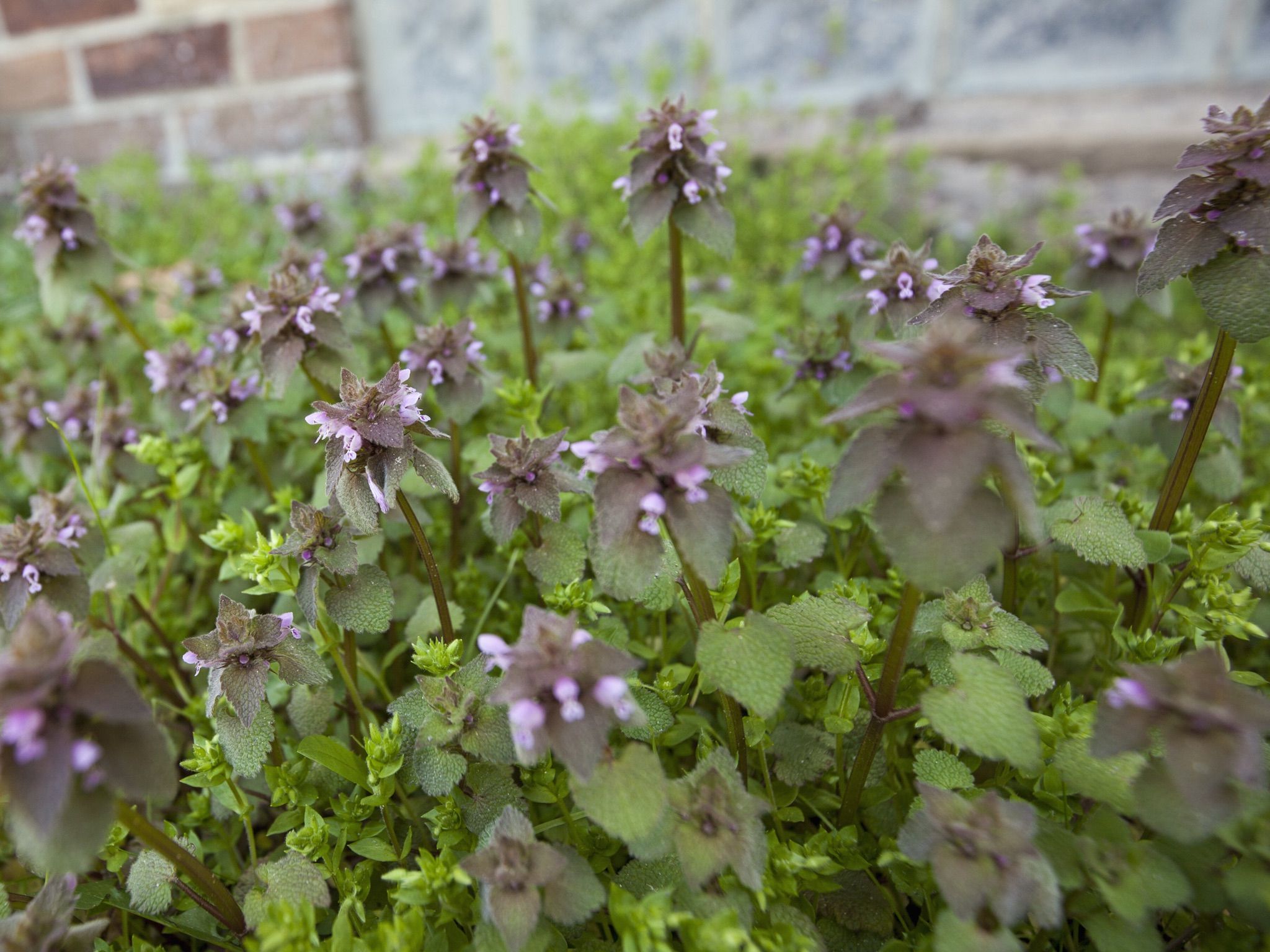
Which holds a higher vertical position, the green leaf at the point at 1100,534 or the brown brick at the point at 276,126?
the brown brick at the point at 276,126

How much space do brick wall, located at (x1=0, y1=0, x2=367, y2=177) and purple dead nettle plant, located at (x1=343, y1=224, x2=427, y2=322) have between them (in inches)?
103

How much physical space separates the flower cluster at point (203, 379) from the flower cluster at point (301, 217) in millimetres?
747

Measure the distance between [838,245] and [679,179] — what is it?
51 cm

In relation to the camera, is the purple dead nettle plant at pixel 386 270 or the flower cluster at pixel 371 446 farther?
the purple dead nettle plant at pixel 386 270

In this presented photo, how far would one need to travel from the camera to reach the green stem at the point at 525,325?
1901 mm

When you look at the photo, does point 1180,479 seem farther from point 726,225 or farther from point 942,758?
point 726,225

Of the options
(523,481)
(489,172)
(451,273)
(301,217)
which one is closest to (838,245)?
(489,172)

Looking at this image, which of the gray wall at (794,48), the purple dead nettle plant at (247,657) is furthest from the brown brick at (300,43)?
the purple dead nettle plant at (247,657)

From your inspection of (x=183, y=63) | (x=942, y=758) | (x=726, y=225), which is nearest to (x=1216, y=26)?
(x=726, y=225)

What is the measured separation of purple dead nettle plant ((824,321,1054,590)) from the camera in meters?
0.75

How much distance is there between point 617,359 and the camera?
1.73m

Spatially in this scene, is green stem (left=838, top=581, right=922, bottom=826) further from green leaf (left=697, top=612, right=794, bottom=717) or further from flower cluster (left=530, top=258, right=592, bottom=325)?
flower cluster (left=530, top=258, right=592, bottom=325)

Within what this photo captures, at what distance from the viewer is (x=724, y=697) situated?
44.2 inches

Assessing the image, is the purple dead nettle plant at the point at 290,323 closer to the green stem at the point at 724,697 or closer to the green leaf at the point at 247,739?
the green leaf at the point at 247,739
